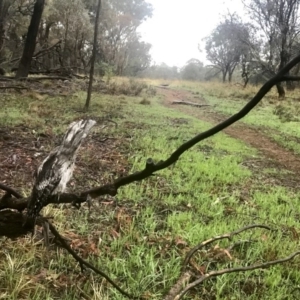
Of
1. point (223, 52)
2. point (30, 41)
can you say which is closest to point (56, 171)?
point (30, 41)

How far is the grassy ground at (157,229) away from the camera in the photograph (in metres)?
2.66

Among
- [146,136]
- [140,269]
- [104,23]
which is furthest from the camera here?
[104,23]

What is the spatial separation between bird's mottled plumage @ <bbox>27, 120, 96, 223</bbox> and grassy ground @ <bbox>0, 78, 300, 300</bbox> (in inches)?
46.9

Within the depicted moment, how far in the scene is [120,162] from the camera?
18.8 feet

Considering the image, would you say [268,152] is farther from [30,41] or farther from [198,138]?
→ [30,41]

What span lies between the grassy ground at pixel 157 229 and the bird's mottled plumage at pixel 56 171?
46.9 inches

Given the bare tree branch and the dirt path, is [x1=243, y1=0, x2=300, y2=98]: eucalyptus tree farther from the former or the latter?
the bare tree branch

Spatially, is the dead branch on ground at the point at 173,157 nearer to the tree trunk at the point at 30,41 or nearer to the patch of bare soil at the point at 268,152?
the patch of bare soil at the point at 268,152

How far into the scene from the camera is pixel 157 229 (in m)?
3.60

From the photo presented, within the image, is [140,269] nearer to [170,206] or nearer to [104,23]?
[170,206]

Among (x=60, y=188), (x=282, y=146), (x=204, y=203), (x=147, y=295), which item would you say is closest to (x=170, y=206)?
(x=204, y=203)

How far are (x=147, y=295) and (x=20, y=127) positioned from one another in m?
5.36

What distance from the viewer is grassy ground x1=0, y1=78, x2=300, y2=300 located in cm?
266

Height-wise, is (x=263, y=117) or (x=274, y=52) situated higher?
(x=274, y=52)
